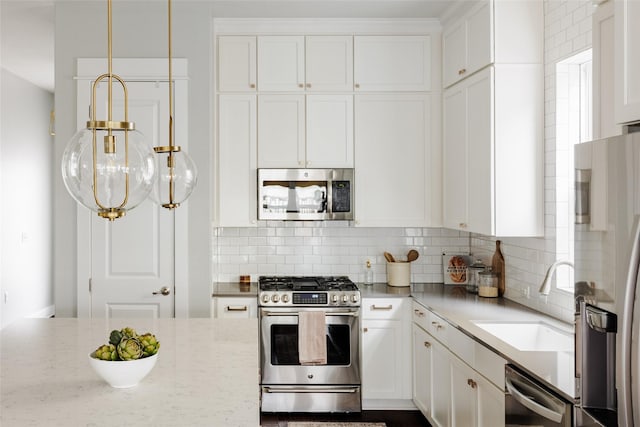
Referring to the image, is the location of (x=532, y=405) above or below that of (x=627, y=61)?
below

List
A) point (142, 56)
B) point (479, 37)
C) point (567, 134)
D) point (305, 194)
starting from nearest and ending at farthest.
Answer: point (567, 134) → point (479, 37) → point (142, 56) → point (305, 194)

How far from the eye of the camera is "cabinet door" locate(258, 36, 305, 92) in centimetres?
434

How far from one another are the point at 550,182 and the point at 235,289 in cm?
231

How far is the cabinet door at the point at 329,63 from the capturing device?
14.3ft

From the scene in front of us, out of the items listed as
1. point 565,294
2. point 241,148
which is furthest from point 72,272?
point 565,294

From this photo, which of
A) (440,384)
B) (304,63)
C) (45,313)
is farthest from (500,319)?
(45,313)

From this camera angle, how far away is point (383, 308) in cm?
410

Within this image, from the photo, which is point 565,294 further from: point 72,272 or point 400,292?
point 72,272

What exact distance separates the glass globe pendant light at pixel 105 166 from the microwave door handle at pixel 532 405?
160 centimetres

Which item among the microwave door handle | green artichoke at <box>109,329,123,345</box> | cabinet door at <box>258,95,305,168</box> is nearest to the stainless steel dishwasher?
the microwave door handle

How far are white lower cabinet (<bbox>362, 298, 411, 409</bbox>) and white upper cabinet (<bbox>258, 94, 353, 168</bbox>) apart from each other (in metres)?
1.12

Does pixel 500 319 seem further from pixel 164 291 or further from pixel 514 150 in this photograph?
pixel 164 291

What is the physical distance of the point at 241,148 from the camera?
4.35 meters

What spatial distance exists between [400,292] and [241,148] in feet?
5.18
